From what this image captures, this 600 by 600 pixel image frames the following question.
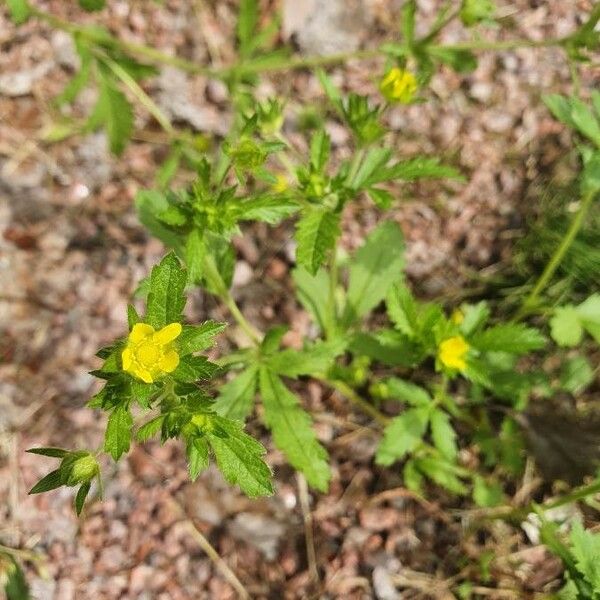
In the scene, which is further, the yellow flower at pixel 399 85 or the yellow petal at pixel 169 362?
the yellow flower at pixel 399 85

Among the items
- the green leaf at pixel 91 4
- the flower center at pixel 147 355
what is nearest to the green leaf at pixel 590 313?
the flower center at pixel 147 355

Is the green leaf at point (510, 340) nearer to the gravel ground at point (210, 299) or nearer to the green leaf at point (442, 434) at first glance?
the green leaf at point (442, 434)

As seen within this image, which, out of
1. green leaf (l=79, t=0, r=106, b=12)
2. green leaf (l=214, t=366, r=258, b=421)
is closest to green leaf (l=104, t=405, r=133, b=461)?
green leaf (l=214, t=366, r=258, b=421)

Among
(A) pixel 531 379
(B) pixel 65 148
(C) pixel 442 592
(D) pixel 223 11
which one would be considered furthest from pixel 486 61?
(C) pixel 442 592

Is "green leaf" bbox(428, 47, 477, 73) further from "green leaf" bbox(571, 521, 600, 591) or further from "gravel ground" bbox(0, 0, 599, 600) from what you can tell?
"green leaf" bbox(571, 521, 600, 591)

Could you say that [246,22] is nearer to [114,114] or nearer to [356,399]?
[114,114]

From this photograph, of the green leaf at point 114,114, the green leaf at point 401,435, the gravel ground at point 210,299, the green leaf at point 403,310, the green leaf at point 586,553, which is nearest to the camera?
the green leaf at point 586,553

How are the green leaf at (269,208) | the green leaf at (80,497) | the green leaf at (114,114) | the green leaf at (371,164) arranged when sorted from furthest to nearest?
the green leaf at (114,114)
the green leaf at (371,164)
the green leaf at (269,208)
the green leaf at (80,497)
